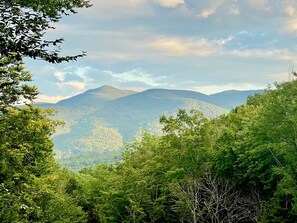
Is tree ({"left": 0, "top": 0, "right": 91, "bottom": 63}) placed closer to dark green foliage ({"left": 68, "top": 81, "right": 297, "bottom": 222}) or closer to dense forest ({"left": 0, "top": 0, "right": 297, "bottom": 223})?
dense forest ({"left": 0, "top": 0, "right": 297, "bottom": 223})

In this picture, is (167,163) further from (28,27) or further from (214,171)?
(28,27)

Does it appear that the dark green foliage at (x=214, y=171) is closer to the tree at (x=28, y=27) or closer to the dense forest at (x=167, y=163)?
the dense forest at (x=167, y=163)

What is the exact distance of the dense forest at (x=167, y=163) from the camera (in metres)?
17.1

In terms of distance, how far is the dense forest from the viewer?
17.1 meters

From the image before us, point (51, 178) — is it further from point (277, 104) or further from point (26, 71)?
point (277, 104)

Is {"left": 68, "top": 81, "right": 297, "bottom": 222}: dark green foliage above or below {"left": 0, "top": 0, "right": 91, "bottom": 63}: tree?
below

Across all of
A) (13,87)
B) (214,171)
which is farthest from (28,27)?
(214,171)

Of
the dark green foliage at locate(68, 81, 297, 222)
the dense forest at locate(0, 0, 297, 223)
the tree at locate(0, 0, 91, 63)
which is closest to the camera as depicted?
the tree at locate(0, 0, 91, 63)

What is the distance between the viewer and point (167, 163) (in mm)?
43094

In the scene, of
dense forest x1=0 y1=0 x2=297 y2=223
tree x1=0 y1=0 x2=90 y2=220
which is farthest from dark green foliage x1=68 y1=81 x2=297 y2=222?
tree x1=0 y1=0 x2=90 y2=220

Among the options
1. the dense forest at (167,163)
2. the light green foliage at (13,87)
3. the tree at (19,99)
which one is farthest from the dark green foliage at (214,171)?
the light green foliage at (13,87)

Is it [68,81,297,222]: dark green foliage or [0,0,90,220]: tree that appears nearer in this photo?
[0,0,90,220]: tree

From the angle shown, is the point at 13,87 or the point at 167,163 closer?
the point at 13,87

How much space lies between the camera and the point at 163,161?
44312mm
